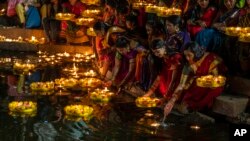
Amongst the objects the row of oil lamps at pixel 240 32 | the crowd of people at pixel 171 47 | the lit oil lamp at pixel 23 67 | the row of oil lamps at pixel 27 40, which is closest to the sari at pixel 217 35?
the crowd of people at pixel 171 47

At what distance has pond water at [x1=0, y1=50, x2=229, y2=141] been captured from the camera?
21.5 ft

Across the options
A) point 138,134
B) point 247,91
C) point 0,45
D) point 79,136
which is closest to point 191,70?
point 247,91

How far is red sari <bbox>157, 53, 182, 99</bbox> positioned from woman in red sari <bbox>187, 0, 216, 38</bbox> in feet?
2.43

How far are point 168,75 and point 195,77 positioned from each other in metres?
0.53

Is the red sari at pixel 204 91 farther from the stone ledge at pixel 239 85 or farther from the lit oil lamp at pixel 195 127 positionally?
the lit oil lamp at pixel 195 127

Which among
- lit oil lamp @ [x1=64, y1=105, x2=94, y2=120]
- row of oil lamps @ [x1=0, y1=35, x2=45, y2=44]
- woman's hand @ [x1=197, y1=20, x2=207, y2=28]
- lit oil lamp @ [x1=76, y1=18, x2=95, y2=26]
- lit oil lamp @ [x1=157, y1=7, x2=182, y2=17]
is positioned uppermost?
lit oil lamp @ [x1=157, y1=7, x2=182, y2=17]

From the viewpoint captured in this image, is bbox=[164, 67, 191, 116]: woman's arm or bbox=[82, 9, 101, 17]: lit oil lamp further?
bbox=[82, 9, 101, 17]: lit oil lamp

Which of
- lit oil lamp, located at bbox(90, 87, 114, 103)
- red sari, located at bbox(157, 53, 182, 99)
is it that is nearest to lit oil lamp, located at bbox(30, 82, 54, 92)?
lit oil lamp, located at bbox(90, 87, 114, 103)

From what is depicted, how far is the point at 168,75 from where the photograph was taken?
25.4 feet

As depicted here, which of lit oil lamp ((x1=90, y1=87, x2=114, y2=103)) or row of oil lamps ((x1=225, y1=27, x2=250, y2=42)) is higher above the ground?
row of oil lamps ((x1=225, y1=27, x2=250, y2=42))

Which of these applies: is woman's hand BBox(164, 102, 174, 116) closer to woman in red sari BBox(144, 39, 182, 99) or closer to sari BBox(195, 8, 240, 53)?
woman in red sari BBox(144, 39, 182, 99)

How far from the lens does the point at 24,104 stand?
751 cm

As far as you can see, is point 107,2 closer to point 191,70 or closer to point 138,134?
point 191,70

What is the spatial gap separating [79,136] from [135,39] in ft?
7.54
